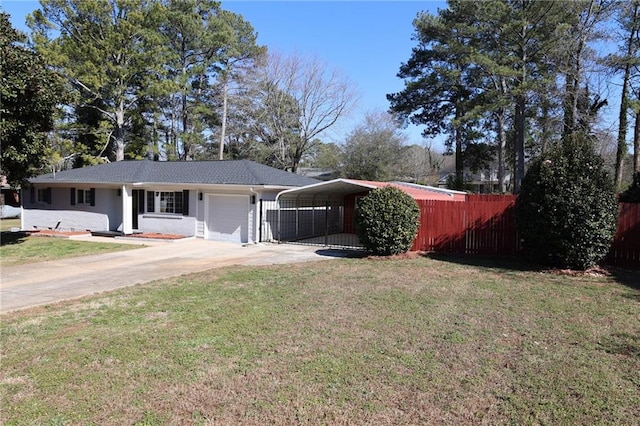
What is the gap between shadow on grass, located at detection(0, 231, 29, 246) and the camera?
16.6 m

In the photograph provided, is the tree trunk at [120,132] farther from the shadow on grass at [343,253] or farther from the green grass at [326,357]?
the green grass at [326,357]

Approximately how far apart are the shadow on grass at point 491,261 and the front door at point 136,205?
1369 centimetres

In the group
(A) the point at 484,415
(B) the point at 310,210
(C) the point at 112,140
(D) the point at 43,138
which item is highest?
(C) the point at 112,140

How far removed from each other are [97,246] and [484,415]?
1542cm

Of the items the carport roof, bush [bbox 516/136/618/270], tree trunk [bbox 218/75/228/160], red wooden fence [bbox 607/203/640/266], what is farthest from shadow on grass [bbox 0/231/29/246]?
red wooden fence [bbox 607/203/640/266]

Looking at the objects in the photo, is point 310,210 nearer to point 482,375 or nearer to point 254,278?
point 254,278

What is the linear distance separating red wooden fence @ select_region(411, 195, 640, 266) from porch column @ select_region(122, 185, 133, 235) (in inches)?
509

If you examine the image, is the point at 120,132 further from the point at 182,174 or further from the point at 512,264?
the point at 512,264

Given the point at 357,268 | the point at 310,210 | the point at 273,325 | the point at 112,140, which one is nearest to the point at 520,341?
the point at 273,325

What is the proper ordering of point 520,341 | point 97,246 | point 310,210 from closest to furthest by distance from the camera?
point 520,341
point 97,246
point 310,210

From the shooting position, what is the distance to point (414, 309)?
6.81 m

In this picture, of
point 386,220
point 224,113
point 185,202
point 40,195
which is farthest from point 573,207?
point 224,113

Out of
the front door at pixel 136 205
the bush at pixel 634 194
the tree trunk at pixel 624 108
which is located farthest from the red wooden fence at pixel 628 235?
the front door at pixel 136 205

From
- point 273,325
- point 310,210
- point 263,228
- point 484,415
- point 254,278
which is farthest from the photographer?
point 310,210
